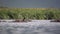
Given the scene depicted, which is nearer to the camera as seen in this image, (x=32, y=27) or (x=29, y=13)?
(x=32, y=27)

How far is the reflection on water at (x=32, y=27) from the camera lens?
179 cm

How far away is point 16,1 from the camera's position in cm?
206

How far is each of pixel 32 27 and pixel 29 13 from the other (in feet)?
0.77

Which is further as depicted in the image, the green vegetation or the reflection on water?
the green vegetation

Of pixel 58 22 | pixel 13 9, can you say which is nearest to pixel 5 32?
pixel 13 9

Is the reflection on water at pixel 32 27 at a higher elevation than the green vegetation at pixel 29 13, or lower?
lower

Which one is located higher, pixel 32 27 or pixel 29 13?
pixel 29 13

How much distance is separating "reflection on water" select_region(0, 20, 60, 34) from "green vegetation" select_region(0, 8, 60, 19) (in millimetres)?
88

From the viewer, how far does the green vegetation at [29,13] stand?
79.9 inches

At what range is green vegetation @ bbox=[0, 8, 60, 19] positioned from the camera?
2.03 meters

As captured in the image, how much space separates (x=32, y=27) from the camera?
1.91m

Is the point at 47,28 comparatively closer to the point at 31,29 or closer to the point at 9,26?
the point at 31,29

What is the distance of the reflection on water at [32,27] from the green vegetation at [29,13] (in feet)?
0.29

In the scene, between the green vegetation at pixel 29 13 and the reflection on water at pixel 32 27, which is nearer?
the reflection on water at pixel 32 27
